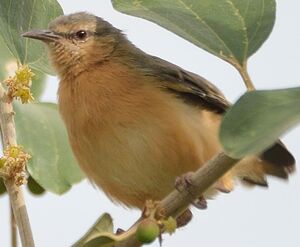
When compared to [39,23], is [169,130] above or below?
below

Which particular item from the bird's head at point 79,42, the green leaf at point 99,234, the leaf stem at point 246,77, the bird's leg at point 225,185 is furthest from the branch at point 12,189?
the bird's leg at point 225,185

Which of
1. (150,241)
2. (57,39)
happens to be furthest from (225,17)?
(57,39)

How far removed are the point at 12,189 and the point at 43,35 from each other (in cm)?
177

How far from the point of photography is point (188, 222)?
488 cm

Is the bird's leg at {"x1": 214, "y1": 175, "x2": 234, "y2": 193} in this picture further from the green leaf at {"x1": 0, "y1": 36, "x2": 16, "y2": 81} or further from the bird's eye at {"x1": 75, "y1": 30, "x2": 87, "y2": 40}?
the green leaf at {"x1": 0, "y1": 36, "x2": 16, "y2": 81}

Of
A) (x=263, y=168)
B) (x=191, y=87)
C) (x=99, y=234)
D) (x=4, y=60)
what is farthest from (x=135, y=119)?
(x=99, y=234)

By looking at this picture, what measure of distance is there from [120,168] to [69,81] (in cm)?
83

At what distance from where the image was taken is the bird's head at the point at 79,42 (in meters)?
5.25

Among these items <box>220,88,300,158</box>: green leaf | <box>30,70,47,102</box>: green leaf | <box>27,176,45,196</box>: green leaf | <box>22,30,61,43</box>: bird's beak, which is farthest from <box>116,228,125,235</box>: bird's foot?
<box>220,88,300,158</box>: green leaf

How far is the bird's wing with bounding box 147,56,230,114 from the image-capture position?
499 cm

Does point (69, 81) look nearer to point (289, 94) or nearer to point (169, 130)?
point (169, 130)

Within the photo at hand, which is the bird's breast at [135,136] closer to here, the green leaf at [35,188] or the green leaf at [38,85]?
the green leaf at [38,85]

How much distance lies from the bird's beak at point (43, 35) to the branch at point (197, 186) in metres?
1.39

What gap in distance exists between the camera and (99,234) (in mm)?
3055
